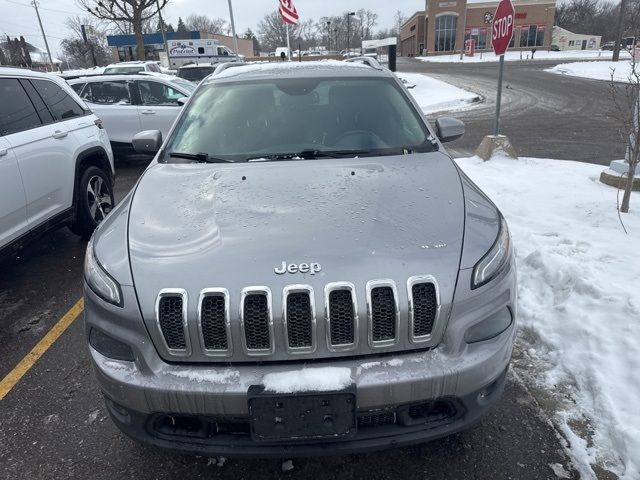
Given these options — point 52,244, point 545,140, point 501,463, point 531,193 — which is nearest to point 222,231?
point 501,463

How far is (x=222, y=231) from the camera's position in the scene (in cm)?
213

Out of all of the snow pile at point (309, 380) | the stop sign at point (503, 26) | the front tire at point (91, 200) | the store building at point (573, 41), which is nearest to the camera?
the snow pile at point (309, 380)

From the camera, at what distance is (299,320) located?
1806 mm

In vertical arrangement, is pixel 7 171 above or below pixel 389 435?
above

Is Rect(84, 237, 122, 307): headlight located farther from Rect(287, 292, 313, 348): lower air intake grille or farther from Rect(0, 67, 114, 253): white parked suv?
Rect(0, 67, 114, 253): white parked suv

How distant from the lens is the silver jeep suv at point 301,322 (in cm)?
179

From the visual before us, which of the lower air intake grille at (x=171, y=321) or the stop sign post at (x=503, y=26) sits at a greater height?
the stop sign post at (x=503, y=26)

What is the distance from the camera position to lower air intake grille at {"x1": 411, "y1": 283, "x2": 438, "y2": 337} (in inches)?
72.6

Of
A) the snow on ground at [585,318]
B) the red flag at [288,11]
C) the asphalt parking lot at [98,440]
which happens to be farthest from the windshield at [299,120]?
the red flag at [288,11]

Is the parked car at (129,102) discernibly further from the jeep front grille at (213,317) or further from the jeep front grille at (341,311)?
the jeep front grille at (341,311)

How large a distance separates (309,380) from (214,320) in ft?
1.42

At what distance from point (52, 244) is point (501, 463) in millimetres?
5142

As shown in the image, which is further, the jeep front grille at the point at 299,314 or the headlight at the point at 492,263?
→ the headlight at the point at 492,263

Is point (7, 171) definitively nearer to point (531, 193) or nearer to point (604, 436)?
point (604, 436)
